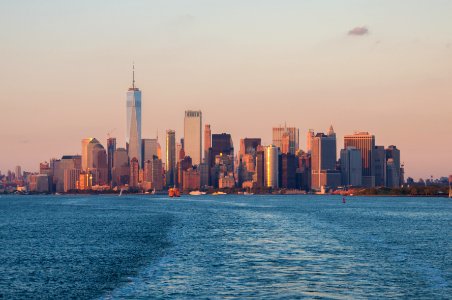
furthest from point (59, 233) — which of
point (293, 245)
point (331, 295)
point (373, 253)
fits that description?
point (331, 295)

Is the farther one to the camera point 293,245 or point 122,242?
point 122,242

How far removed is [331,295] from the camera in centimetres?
5188

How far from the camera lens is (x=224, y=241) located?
91875 mm

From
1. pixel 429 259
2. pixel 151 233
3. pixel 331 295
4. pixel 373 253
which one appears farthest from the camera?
pixel 151 233

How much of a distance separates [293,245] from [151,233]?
2899 cm

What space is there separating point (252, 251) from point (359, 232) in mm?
33266

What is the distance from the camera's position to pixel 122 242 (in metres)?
93.2

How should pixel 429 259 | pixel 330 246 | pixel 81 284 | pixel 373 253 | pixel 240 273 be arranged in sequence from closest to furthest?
pixel 81 284 → pixel 240 273 → pixel 429 259 → pixel 373 253 → pixel 330 246

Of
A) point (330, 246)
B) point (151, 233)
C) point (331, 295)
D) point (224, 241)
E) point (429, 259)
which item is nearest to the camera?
point (331, 295)

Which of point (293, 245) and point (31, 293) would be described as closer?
point (31, 293)

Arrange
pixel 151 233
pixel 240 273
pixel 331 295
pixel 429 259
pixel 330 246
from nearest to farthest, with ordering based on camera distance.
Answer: pixel 331 295 < pixel 240 273 < pixel 429 259 < pixel 330 246 < pixel 151 233

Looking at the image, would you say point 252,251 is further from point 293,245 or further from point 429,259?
point 429,259

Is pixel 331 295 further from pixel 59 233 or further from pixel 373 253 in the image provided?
pixel 59 233

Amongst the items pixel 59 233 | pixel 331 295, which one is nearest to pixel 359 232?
pixel 59 233
